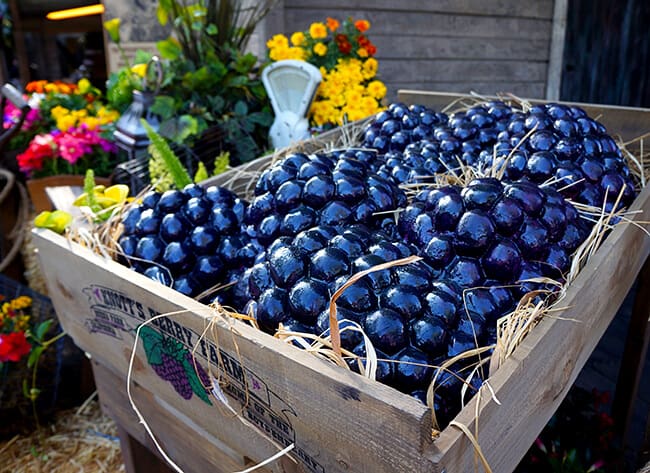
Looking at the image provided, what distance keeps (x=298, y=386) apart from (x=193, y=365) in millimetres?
242

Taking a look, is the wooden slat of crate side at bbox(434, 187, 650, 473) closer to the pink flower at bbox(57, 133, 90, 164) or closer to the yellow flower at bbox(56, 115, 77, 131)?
the pink flower at bbox(57, 133, 90, 164)

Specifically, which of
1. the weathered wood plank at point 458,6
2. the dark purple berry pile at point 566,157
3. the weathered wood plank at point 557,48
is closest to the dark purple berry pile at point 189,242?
the dark purple berry pile at point 566,157

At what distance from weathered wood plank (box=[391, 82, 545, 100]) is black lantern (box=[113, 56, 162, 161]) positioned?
1689 millimetres

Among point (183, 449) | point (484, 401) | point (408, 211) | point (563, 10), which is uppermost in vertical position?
point (563, 10)

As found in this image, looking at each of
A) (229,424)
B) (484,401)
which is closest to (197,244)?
(229,424)

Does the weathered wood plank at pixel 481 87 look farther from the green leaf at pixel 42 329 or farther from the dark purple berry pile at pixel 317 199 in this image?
the dark purple berry pile at pixel 317 199

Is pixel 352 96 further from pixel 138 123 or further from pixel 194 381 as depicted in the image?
pixel 194 381

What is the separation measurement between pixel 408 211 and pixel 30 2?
686 cm

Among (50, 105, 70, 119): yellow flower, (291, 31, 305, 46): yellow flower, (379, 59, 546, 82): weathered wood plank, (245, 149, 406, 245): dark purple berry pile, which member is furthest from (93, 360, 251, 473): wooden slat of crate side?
Result: (379, 59, 546, 82): weathered wood plank

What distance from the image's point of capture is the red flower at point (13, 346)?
1.76m

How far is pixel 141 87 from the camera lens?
243 centimetres

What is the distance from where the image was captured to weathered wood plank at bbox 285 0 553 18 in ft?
10.2

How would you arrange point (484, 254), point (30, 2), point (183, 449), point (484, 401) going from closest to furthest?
1. point (484, 401)
2. point (484, 254)
3. point (183, 449)
4. point (30, 2)

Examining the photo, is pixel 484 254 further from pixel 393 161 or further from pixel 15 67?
pixel 15 67
